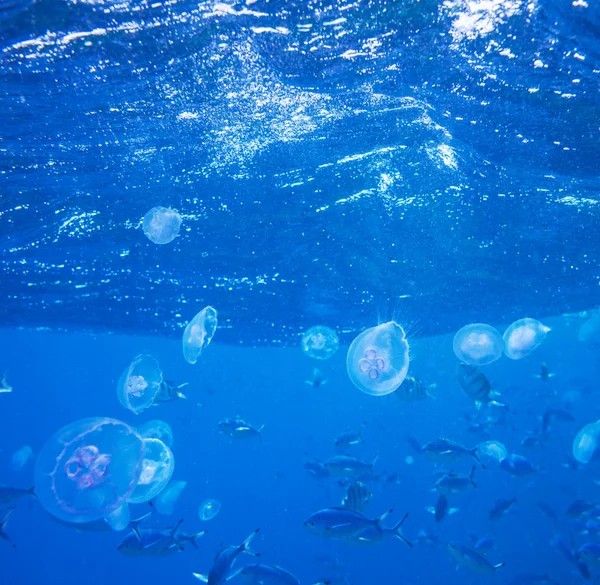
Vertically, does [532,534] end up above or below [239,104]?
below

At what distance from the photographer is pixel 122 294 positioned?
12.3 meters

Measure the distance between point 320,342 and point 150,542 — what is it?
8.12m

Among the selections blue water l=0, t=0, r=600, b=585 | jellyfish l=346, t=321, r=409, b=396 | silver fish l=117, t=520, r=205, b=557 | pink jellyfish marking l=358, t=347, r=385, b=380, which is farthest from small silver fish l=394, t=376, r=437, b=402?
silver fish l=117, t=520, r=205, b=557

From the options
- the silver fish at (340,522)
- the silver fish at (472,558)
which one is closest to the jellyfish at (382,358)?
the silver fish at (340,522)

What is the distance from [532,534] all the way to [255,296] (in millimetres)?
28708

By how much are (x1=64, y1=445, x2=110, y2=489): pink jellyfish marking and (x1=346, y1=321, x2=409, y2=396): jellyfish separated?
4.52 m

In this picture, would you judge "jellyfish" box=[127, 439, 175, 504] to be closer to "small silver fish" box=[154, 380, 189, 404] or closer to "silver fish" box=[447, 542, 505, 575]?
"small silver fish" box=[154, 380, 189, 404]

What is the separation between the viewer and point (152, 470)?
8.16 m

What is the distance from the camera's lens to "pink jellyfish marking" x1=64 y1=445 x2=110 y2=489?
566 cm

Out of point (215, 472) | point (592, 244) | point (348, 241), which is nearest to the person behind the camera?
→ point (348, 241)

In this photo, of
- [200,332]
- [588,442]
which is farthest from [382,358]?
[588,442]

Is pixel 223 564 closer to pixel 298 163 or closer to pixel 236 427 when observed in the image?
pixel 236 427

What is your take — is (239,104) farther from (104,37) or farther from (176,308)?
(176,308)

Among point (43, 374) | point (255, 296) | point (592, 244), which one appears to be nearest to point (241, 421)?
point (255, 296)
